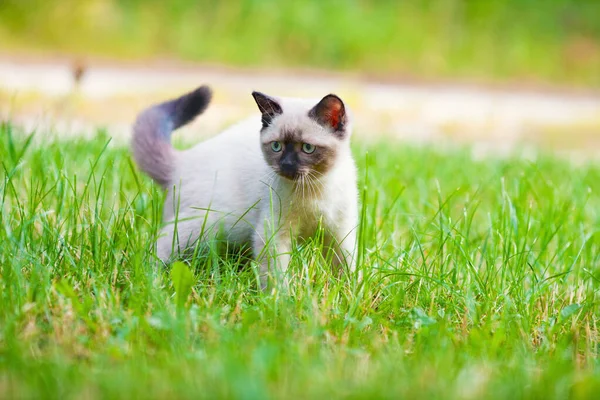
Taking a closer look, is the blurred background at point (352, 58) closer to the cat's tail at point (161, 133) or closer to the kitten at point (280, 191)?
the cat's tail at point (161, 133)

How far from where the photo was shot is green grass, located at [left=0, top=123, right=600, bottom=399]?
1.50 metres

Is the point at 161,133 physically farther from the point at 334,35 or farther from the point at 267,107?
the point at 334,35

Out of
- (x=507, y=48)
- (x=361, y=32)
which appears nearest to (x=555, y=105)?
(x=507, y=48)

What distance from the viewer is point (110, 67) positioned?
28.7 feet

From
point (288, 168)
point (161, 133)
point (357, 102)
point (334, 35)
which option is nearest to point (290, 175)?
point (288, 168)

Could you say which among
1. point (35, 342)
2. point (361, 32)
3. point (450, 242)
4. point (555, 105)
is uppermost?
A: point (361, 32)

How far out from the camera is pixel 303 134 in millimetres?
2488

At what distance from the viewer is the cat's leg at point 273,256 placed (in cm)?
220

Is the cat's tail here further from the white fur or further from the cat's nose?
the cat's nose

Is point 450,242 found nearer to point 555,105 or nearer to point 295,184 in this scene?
point 295,184

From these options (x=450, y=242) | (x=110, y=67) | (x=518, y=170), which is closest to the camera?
(x=450, y=242)

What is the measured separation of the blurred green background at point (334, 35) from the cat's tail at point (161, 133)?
6.66 metres

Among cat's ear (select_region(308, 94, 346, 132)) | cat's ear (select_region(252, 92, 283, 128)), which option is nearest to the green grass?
cat's ear (select_region(308, 94, 346, 132))

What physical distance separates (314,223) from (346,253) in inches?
6.2
